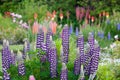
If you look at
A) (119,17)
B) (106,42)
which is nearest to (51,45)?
(106,42)

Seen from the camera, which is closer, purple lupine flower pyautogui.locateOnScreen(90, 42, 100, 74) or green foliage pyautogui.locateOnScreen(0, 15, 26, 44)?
purple lupine flower pyautogui.locateOnScreen(90, 42, 100, 74)

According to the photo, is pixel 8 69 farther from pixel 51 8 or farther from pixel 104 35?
pixel 51 8

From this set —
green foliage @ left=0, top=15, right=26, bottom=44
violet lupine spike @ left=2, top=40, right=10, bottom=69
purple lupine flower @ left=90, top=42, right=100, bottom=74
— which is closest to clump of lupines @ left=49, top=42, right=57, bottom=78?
purple lupine flower @ left=90, top=42, right=100, bottom=74

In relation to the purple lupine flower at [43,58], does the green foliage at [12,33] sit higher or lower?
lower

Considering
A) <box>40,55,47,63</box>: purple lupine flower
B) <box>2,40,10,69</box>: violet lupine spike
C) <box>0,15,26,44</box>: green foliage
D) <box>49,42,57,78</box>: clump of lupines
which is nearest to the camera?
<box>49,42,57,78</box>: clump of lupines

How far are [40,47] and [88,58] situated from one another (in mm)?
683

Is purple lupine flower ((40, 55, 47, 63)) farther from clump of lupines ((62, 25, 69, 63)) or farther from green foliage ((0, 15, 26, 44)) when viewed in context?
green foliage ((0, 15, 26, 44))

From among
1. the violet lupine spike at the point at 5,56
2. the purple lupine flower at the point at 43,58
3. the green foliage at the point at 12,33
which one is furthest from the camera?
the green foliage at the point at 12,33

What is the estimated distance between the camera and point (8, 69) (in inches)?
242

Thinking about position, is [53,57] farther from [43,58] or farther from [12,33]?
[12,33]

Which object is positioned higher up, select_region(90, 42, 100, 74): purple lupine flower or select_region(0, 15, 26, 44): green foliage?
select_region(90, 42, 100, 74): purple lupine flower

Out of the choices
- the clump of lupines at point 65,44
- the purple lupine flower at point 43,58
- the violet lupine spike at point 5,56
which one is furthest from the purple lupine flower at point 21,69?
the clump of lupines at point 65,44

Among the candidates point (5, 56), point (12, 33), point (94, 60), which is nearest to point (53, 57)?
point (94, 60)

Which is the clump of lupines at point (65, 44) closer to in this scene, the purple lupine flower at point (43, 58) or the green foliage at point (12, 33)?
the purple lupine flower at point (43, 58)
